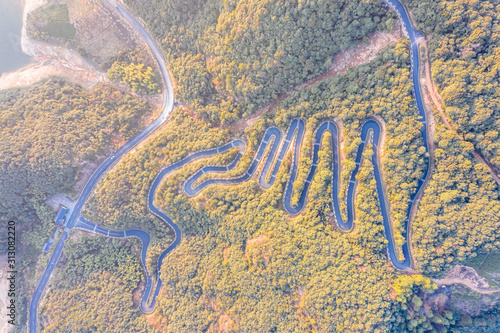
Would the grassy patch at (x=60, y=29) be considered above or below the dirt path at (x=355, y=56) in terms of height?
above

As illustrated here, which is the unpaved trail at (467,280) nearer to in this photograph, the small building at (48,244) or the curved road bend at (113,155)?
the curved road bend at (113,155)

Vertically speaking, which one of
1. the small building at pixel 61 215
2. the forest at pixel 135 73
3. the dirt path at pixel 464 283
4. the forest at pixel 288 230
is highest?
the forest at pixel 135 73

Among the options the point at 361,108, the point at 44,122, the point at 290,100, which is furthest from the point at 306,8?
the point at 44,122

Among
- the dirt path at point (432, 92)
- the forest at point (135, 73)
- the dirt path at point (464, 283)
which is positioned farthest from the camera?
the forest at point (135, 73)

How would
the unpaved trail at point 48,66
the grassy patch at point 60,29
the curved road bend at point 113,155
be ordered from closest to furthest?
the curved road bend at point 113,155
the grassy patch at point 60,29
the unpaved trail at point 48,66

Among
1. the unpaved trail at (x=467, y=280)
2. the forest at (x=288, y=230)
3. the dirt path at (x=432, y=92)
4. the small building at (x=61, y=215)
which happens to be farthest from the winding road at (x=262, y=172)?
the unpaved trail at (x=467, y=280)

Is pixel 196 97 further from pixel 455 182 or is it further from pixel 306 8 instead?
pixel 455 182

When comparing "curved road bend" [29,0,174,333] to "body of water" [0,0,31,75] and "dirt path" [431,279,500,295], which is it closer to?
"body of water" [0,0,31,75]

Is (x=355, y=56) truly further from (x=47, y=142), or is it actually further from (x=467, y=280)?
(x=47, y=142)
